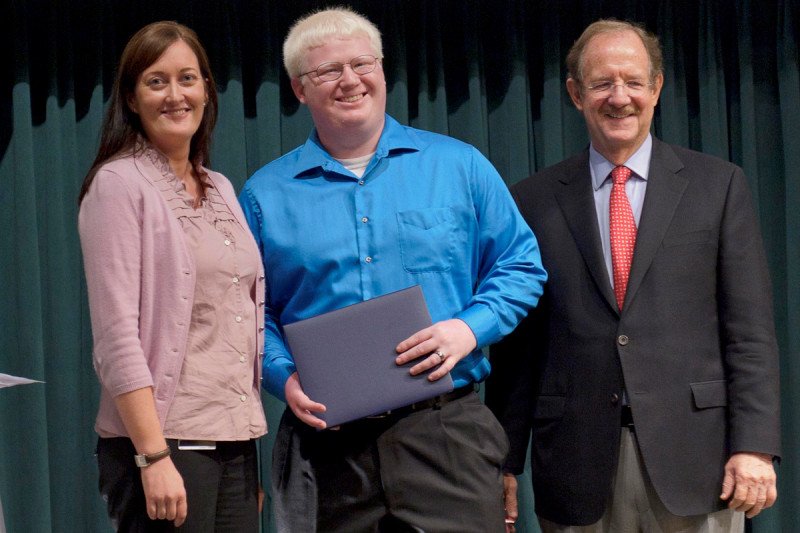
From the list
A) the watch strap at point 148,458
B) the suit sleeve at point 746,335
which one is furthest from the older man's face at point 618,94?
the watch strap at point 148,458

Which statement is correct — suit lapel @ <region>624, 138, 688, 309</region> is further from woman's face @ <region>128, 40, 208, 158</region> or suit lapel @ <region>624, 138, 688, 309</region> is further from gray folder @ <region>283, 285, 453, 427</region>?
woman's face @ <region>128, 40, 208, 158</region>

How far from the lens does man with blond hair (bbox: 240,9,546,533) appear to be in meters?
2.05

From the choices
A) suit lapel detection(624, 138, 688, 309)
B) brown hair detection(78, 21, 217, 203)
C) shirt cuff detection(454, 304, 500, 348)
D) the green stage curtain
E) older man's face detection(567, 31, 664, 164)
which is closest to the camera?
brown hair detection(78, 21, 217, 203)

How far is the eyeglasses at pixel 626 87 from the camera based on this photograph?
2307 millimetres

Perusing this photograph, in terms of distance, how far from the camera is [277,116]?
3781mm

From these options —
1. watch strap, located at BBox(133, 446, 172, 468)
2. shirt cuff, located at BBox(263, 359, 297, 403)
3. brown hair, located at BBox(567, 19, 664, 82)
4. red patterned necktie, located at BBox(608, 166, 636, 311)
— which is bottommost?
watch strap, located at BBox(133, 446, 172, 468)

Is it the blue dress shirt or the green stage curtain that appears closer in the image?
the blue dress shirt

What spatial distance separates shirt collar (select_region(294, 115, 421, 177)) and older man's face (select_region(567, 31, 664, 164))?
433 millimetres

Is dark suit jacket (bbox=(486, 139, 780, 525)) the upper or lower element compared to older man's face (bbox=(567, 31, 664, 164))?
lower

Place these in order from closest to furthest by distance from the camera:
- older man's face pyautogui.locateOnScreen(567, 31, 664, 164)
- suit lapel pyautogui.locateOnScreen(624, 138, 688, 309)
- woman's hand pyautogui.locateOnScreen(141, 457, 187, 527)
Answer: woman's hand pyautogui.locateOnScreen(141, 457, 187, 527)
suit lapel pyautogui.locateOnScreen(624, 138, 688, 309)
older man's face pyautogui.locateOnScreen(567, 31, 664, 164)

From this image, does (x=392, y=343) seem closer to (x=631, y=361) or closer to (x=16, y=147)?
(x=631, y=361)

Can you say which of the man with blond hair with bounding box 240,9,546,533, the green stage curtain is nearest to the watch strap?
the man with blond hair with bounding box 240,9,546,533

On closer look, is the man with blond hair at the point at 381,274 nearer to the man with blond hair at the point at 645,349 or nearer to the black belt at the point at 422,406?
the black belt at the point at 422,406

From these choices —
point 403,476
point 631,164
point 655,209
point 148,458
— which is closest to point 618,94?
point 631,164
